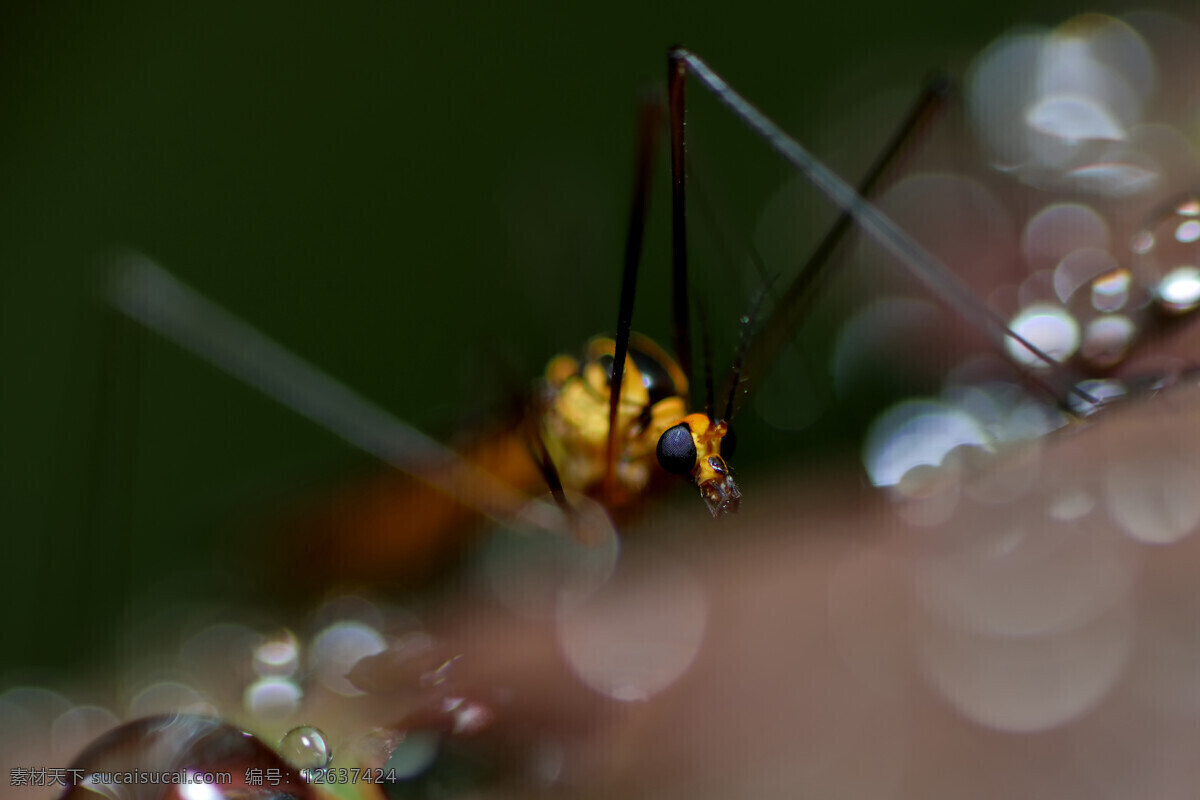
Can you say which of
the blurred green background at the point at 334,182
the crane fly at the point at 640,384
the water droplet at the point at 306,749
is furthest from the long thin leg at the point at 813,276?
the water droplet at the point at 306,749

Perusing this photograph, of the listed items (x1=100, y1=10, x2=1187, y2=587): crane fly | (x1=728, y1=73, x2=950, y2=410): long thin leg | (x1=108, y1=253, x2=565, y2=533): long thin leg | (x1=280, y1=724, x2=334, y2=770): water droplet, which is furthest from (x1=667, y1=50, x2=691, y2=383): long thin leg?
(x1=280, y1=724, x2=334, y2=770): water droplet

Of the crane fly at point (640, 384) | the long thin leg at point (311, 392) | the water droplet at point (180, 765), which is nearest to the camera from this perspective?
the water droplet at point (180, 765)

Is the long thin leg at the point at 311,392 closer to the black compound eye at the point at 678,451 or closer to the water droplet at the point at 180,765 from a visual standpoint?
the black compound eye at the point at 678,451

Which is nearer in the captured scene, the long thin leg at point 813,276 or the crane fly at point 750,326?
the crane fly at point 750,326

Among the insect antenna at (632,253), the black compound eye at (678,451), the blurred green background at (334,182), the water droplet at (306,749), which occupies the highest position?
the blurred green background at (334,182)

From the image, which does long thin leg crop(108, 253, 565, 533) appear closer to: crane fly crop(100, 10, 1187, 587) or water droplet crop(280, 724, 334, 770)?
crane fly crop(100, 10, 1187, 587)

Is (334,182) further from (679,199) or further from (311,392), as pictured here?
(679,199)

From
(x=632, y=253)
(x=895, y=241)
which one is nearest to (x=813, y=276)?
(x=895, y=241)
